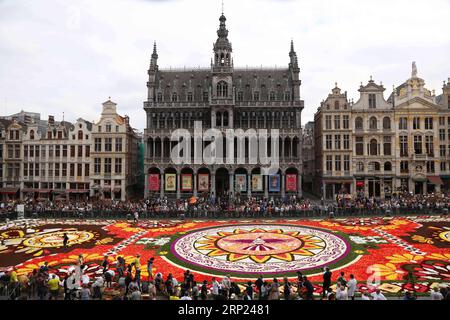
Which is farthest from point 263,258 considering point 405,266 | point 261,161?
point 261,161

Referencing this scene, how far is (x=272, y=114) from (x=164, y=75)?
2321cm

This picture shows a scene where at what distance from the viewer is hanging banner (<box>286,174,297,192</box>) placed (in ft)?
179

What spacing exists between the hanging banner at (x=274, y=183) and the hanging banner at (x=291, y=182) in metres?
1.56

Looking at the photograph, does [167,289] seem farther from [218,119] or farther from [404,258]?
[218,119]

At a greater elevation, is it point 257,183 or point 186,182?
point 186,182

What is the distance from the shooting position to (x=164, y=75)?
210ft

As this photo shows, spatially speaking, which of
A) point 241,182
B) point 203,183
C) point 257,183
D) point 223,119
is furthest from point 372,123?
point 203,183

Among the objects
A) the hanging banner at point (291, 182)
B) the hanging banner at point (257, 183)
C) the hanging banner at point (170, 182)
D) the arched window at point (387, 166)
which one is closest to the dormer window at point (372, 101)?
the arched window at point (387, 166)

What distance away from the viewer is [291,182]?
54594 mm

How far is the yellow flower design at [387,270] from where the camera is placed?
18.2 metres

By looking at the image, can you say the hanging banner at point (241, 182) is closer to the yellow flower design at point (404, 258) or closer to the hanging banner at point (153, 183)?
the hanging banner at point (153, 183)

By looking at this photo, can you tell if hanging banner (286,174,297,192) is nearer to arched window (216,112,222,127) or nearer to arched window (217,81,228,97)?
arched window (216,112,222,127)

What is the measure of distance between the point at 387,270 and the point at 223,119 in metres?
42.7

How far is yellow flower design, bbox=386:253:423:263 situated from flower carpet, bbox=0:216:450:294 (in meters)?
0.06
